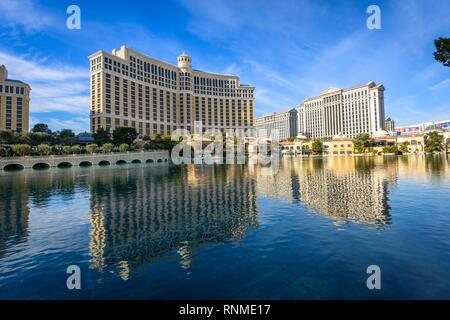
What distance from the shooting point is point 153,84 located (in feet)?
622

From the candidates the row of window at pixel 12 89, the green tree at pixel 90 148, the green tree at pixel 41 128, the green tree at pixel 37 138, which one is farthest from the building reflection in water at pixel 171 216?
the row of window at pixel 12 89

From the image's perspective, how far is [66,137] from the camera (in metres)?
130

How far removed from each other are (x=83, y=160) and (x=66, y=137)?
1619 inches

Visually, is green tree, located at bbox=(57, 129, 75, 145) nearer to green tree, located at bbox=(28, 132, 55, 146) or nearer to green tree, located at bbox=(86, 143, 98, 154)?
green tree, located at bbox=(28, 132, 55, 146)

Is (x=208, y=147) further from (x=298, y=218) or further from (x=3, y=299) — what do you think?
(x=3, y=299)

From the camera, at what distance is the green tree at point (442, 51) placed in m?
21.2

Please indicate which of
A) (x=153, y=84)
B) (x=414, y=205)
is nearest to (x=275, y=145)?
(x=153, y=84)

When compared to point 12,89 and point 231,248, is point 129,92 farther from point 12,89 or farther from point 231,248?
point 231,248

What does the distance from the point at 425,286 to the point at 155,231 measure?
14402 millimetres

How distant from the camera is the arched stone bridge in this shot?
3364 inches

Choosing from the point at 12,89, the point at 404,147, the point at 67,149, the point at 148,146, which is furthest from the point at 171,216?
the point at 12,89

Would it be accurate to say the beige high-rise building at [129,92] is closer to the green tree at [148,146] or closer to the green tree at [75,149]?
the green tree at [148,146]
